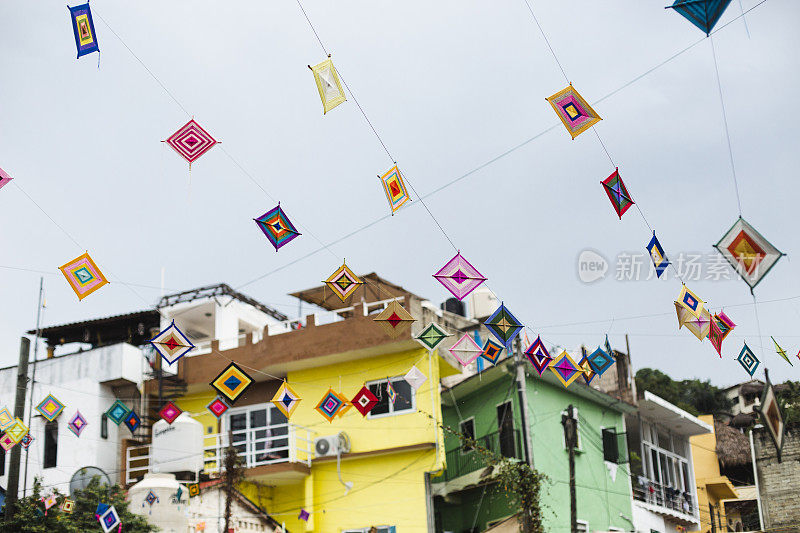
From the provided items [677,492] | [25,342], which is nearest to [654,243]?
[25,342]

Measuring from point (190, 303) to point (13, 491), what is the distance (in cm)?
915

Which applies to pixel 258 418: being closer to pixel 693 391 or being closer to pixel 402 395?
pixel 402 395

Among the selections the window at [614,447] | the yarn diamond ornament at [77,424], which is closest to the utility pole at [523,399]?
the window at [614,447]

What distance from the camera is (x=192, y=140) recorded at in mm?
12430

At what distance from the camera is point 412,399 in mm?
21750

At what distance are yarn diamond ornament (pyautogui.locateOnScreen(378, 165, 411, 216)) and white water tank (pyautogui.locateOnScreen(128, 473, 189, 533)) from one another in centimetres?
974

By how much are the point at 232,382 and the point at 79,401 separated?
9.34 m

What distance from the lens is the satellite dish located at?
2111 cm

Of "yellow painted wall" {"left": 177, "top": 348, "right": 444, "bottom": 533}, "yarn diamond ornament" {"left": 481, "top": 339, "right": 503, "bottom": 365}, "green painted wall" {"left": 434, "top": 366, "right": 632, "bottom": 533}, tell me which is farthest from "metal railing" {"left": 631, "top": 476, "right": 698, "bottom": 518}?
"yarn diamond ornament" {"left": 481, "top": 339, "right": 503, "bottom": 365}

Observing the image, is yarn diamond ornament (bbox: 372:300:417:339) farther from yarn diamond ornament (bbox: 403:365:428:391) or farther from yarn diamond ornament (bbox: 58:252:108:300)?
yarn diamond ornament (bbox: 58:252:108:300)

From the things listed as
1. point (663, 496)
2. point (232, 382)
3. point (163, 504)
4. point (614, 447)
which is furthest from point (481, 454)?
point (663, 496)

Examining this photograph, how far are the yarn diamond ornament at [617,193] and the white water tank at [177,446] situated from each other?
12998 mm

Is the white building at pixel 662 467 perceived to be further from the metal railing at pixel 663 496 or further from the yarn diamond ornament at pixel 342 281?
the yarn diamond ornament at pixel 342 281

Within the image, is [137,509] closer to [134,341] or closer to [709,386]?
[134,341]
